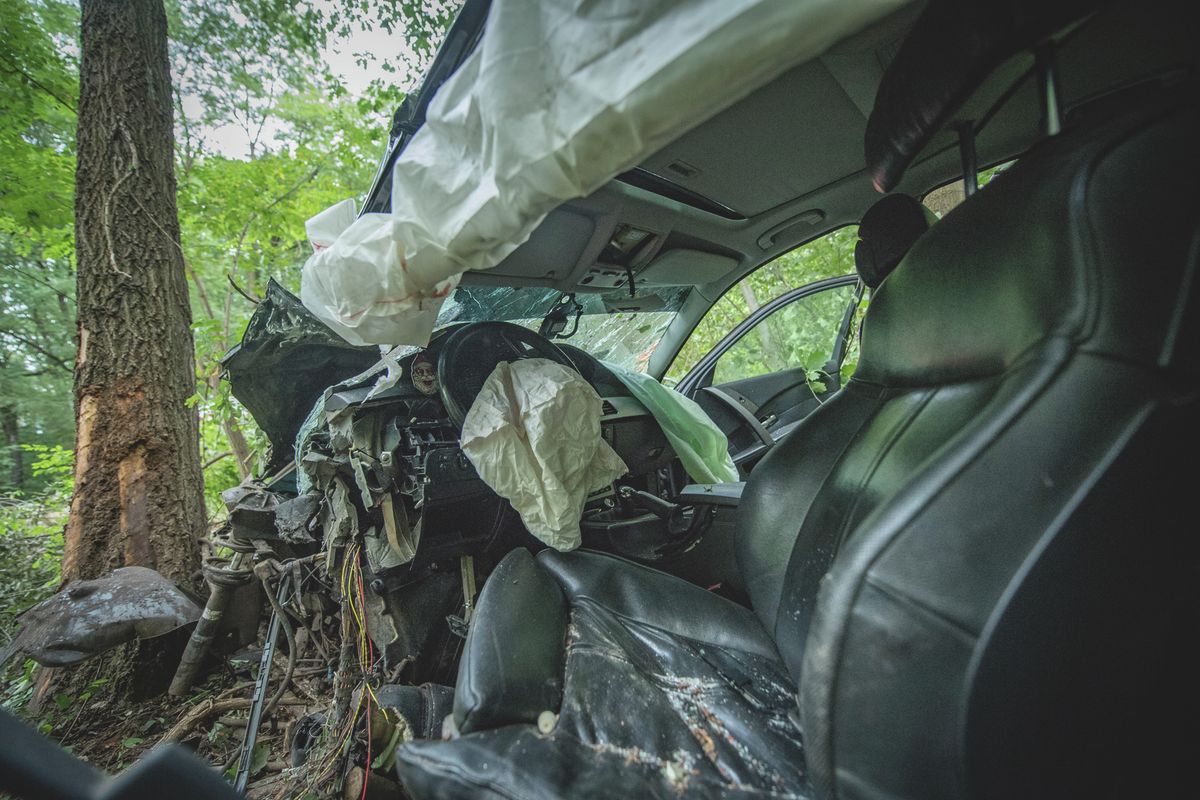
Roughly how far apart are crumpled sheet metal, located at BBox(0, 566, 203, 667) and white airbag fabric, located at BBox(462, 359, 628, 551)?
1.44 meters

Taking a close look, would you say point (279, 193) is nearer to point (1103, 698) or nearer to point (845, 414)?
point (845, 414)

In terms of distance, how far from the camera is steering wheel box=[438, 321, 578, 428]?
1.52 m

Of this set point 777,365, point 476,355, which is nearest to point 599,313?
point 476,355

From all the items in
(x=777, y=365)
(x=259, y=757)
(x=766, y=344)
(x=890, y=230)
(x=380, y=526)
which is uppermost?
(x=890, y=230)

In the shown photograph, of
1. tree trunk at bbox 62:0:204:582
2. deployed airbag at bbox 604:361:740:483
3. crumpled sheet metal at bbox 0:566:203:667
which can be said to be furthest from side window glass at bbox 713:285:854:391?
tree trunk at bbox 62:0:204:582

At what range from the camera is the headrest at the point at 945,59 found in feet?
1.78

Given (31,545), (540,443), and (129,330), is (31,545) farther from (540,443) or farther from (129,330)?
(540,443)

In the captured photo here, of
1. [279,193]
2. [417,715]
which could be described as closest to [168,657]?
[417,715]

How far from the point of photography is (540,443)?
139 cm

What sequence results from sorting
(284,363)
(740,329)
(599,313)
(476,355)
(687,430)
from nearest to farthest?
(476,355), (284,363), (687,430), (599,313), (740,329)

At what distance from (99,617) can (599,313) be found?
89.1 inches

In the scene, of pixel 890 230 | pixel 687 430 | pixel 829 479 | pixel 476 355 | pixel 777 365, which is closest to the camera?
pixel 829 479

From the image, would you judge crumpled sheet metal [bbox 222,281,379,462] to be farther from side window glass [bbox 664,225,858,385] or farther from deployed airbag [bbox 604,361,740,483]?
side window glass [bbox 664,225,858,385]

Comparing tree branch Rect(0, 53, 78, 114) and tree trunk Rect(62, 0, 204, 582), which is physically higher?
tree branch Rect(0, 53, 78, 114)
